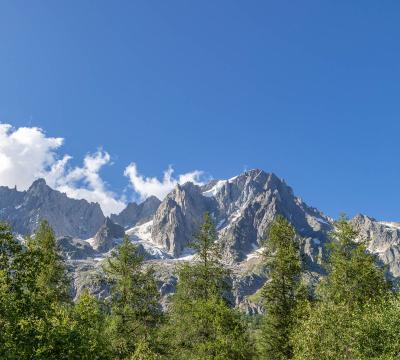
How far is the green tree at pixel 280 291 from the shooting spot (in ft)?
146

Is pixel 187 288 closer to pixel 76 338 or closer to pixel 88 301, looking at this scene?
pixel 88 301

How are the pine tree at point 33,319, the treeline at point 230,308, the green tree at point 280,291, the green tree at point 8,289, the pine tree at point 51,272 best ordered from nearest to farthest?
the green tree at point 8,289
the pine tree at point 33,319
the treeline at point 230,308
the pine tree at point 51,272
the green tree at point 280,291

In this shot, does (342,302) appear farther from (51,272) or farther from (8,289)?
(51,272)

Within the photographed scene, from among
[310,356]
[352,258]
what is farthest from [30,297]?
[352,258]

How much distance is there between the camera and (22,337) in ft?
82.2

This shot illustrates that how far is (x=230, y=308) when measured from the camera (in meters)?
45.6

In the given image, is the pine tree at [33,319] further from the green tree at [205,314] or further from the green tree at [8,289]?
the green tree at [205,314]

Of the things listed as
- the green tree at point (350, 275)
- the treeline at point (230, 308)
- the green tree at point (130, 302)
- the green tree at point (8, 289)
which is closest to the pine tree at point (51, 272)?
the treeline at point (230, 308)

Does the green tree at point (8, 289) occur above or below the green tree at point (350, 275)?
below

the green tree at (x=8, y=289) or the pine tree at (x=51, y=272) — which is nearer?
the green tree at (x=8, y=289)

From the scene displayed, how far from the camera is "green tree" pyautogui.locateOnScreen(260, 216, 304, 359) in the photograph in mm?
44625

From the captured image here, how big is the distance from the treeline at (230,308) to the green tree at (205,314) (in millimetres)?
97

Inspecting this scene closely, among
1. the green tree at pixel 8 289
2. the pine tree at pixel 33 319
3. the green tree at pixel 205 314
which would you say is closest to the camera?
the green tree at pixel 8 289

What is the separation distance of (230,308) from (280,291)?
513 centimetres
